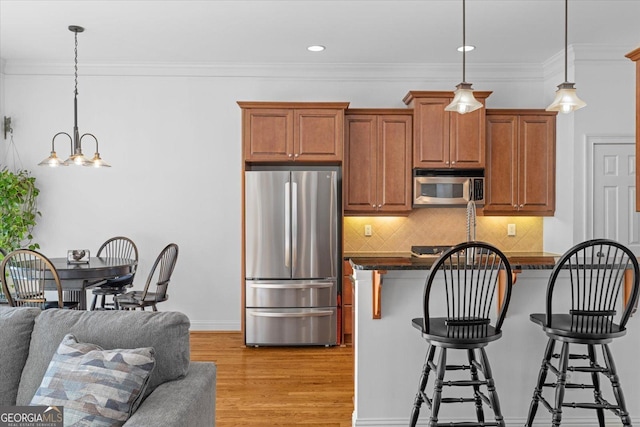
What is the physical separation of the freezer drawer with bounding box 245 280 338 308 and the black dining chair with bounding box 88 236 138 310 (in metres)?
1.12

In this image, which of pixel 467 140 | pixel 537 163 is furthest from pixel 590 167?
pixel 467 140

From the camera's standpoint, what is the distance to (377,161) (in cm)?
534

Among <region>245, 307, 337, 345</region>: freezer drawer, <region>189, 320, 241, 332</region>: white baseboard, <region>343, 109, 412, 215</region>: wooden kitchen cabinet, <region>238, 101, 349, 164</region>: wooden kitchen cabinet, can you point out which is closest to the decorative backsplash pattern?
<region>343, 109, 412, 215</region>: wooden kitchen cabinet

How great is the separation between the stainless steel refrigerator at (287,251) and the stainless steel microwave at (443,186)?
89 centimetres

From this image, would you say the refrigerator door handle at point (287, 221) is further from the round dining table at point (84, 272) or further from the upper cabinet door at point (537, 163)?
the upper cabinet door at point (537, 163)

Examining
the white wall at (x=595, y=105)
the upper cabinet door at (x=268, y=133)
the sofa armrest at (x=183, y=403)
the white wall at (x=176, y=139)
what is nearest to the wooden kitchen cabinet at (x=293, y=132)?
the upper cabinet door at (x=268, y=133)

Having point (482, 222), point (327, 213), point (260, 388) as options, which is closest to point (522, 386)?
point (260, 388)

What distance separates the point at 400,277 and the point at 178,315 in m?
1.39

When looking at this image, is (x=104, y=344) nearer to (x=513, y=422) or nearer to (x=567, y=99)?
(x=513, y=422)

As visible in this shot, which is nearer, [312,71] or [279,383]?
[279,383]

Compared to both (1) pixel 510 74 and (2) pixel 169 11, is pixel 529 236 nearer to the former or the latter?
(1) pixel 510 74

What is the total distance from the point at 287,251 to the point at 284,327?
722 mm

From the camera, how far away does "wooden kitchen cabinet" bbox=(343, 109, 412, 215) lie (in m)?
5.32

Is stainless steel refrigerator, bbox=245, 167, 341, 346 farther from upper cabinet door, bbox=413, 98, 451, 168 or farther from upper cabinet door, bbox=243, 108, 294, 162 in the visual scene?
upper cabinet door, bbox=413, 98, 451, 168
